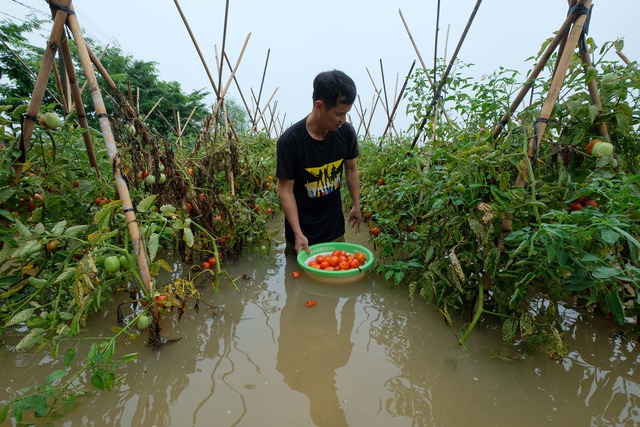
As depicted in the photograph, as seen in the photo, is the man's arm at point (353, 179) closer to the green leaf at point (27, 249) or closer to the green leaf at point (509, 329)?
the green leaf at point (509, 329)

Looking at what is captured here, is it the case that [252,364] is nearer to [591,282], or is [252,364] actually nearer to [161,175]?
[161,175]

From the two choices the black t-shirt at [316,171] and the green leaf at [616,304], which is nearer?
the green leaf at [616,304]

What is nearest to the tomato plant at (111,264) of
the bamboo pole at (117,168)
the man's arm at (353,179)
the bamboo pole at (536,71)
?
the bamboo pole at (117,168)

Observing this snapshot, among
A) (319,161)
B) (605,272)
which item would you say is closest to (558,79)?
(605,272)

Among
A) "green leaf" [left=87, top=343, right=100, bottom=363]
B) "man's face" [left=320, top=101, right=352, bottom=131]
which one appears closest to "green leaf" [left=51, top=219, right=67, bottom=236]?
"green leaf" [left=87, top=343, right=100, bottom=363]

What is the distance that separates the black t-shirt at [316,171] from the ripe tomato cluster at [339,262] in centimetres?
27

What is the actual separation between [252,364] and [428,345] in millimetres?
862

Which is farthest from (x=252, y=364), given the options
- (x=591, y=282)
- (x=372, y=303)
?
(x=591, y=282)

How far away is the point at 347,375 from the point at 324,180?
4.09 feet

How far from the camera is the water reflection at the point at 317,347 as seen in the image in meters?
1.27

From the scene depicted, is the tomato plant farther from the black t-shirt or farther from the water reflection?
the black t-shirt

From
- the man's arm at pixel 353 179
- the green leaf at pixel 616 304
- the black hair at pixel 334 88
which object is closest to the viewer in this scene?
the green leaf at pixel 616 304

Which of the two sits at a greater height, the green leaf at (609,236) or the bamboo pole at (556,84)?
the bamboo pole at (556,84)

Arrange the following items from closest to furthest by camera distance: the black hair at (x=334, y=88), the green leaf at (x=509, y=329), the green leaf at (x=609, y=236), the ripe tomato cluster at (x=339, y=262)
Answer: the green leaf at (x=609, y=236) < the green leaf at (x=509, y=329) < the black hair at (x=334, y=88) < the ripe tomato cluster at (x=339, y=262)
